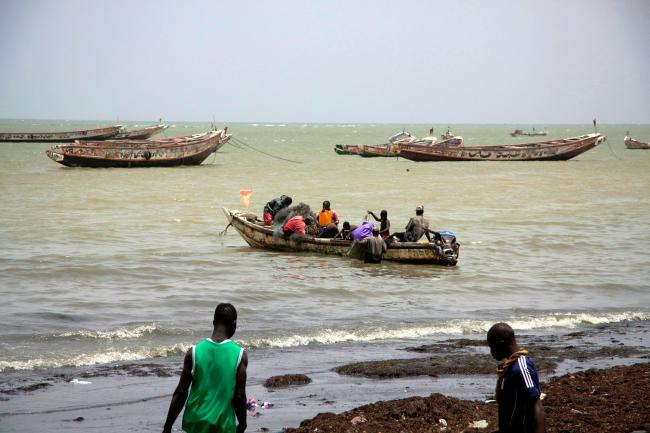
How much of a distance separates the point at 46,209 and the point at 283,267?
13879 mm

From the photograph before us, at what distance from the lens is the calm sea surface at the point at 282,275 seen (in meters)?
11.8

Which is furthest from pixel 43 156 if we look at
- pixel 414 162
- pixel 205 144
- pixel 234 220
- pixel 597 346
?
pixel 597 346

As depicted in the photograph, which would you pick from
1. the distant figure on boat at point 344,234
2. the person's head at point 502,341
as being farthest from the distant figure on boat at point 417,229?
the person's head at point 502,341

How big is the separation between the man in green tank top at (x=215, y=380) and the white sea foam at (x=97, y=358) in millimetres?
5652

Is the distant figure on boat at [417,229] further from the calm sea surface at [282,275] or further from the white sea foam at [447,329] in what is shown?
the white sea foam at [447,329]

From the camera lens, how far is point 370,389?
27.5ft

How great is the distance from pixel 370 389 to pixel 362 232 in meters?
9.38

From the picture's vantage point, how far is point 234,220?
20562 mm

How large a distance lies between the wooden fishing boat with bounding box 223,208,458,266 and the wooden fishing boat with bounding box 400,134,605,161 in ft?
117

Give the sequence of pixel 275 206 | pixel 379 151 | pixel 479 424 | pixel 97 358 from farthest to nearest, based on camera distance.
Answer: pixel 379 151
pixel 275 206
pixel 97 358
pixel 479 424

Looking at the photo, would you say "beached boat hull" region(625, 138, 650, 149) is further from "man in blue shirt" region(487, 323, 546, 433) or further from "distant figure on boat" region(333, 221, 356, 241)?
"man in blue shirt" region(487, 323, 546, 433)

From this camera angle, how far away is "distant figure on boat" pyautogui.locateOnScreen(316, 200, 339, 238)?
60.8ft

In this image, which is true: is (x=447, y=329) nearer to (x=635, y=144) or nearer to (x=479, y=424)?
(x=479, y=424)

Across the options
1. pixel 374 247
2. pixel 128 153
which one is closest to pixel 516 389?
pixel 374 247
